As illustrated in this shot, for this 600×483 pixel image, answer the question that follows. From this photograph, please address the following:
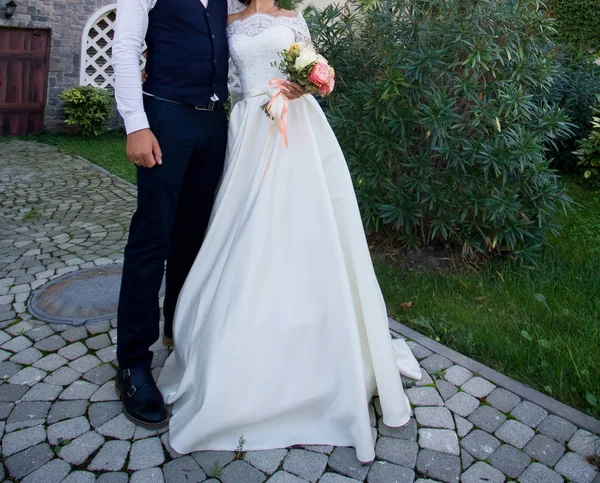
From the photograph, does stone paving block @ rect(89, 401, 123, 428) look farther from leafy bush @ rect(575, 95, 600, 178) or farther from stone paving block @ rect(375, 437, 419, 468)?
leafy bush @ rect(575, 95, 600, 178)

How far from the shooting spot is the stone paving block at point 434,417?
260 centimetres

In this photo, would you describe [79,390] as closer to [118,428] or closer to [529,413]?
[118,428]

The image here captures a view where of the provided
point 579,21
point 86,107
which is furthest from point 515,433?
point 86,107

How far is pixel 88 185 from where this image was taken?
732 cm

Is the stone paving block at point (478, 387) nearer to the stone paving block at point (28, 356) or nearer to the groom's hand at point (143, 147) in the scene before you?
the groom's hand at point (143, 147)

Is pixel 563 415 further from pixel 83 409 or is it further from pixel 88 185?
pixel 88 185

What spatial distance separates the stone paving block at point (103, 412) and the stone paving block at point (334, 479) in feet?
3.23

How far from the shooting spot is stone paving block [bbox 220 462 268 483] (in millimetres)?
2219

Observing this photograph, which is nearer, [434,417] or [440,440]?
[440,440]

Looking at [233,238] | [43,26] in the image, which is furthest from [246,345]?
[43,26]

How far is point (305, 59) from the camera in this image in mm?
2408

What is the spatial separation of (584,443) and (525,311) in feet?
4.27

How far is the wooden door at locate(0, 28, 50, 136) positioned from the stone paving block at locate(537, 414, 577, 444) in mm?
10531

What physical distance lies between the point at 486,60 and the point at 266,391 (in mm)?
2771
